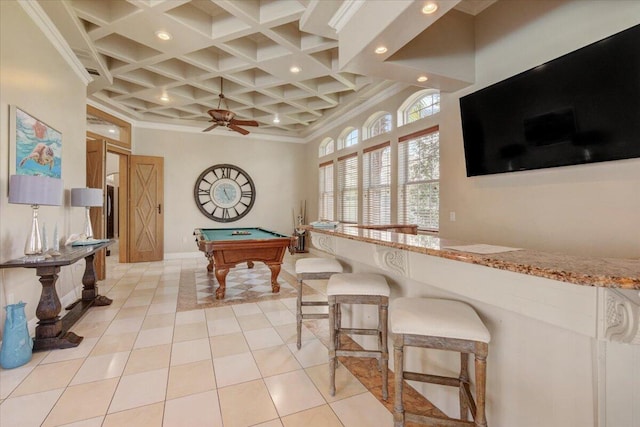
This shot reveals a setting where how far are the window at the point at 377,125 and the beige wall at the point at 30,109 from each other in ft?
14.8

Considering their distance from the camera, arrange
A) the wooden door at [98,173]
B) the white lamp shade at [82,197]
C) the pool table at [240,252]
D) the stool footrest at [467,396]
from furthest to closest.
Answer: the wooden door at [98,173] < the pool table at [240,252] < the white lamp shade at [82,197] < the stool footrest at [467,396]

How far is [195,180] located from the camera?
6.92 metres

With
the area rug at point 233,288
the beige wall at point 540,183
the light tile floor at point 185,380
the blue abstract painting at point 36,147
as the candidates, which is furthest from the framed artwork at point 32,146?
the beige wall at point 540,183

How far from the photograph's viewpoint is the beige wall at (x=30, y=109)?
2.38 meters

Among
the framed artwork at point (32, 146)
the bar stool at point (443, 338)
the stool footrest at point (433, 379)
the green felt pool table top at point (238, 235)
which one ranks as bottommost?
the stool footrest at point (433, 379)

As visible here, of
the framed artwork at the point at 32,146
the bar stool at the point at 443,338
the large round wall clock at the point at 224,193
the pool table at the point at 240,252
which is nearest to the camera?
the bar stool at the point at 443,338

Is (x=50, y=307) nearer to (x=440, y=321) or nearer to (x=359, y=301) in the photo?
(x=359, y=301)

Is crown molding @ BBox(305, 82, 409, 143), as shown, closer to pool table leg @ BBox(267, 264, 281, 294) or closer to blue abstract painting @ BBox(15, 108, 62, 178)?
pool table leg @ BBox(267, 264, 281, 294)

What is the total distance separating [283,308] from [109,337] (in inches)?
70.6

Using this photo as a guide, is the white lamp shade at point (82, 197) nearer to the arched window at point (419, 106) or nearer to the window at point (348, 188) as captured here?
the window at point (348, 188)

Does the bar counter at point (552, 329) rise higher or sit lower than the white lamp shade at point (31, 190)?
lower

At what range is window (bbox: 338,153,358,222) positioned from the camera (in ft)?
19.6

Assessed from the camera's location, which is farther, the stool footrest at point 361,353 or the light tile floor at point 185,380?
the stool footrest at point 361,353

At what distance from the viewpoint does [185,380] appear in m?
2.10
